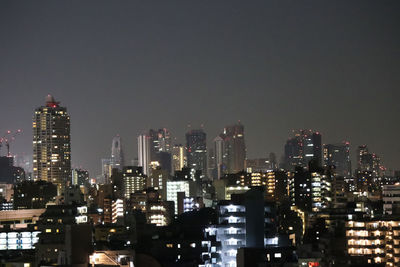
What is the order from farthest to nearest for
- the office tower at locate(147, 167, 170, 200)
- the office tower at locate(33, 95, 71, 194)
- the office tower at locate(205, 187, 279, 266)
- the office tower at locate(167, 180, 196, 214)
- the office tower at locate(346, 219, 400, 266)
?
the office tower at locate(33, 95, 71, 194) → the office tower at locate(147, 167, 170, 200) → the office tower at locate(167, 180, 196, 214) → the office tower at locate(346, 219, 400, 266) → the office tower at locate(205, 187, 279, 266)

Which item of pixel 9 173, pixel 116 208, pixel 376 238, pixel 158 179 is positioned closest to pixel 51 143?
pixel 9 173

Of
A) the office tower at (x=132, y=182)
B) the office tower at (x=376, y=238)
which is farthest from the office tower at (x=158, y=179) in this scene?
the office tower at (x=376, y=238)

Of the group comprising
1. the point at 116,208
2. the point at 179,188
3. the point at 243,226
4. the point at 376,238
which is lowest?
the point at 376,238

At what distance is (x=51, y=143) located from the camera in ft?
312

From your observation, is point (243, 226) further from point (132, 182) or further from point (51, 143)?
point (51, 143)

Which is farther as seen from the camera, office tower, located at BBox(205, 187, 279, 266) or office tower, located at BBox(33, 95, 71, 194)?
office tower, located at BBox(33, 95, 71, 194)

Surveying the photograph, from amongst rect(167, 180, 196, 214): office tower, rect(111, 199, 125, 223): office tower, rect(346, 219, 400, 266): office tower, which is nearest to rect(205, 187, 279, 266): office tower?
rect(346, 219, 400, 266): office tower

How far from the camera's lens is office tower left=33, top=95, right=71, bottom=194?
9306cm

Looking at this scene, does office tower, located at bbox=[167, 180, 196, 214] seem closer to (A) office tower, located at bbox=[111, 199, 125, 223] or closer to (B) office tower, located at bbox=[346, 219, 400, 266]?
(A) office tower, located at bbox=[111, 199, 125, 223]

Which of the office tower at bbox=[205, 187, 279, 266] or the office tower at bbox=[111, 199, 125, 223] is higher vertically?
the office tower at bbox=[111, 199, 125, 223]

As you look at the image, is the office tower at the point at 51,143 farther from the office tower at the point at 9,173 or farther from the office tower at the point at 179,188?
the office tower at the point at 179,188

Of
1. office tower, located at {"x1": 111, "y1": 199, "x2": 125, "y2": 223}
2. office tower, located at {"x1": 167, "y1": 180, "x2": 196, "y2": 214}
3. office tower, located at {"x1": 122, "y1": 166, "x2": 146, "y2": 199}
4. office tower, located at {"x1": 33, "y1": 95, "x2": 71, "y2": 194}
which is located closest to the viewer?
office tower, located at {"x1": 111, "y1": 199, "x2": 125, "y2": 223}

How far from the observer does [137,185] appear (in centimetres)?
7356

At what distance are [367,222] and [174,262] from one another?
672 centimetres
